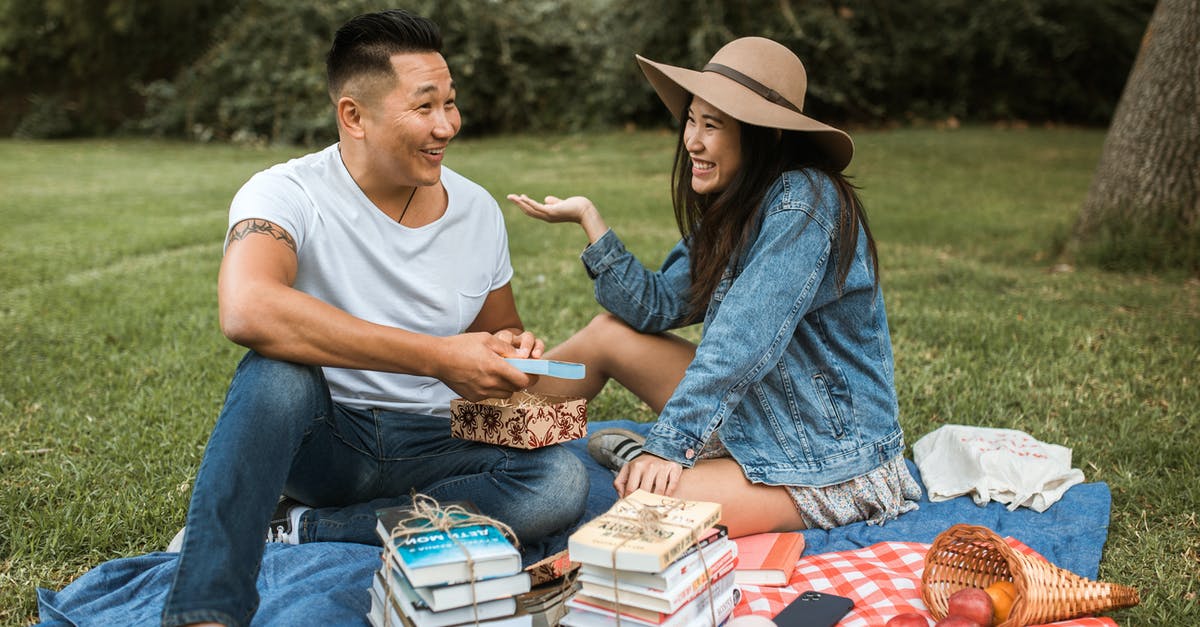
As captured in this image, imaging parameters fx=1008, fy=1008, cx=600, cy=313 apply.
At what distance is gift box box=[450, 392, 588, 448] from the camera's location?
2.84 meters

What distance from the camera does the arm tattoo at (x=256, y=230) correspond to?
2.57 m

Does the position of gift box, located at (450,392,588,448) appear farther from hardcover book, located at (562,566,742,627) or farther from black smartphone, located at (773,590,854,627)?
black smartphone, located at (773,590,854,627)

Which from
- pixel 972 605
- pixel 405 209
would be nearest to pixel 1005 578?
pixel 972 605

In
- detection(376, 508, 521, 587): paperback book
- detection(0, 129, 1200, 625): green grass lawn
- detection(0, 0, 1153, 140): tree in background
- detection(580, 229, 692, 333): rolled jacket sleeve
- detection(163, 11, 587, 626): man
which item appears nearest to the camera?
detection(376, 508, 521, 587): paperback book

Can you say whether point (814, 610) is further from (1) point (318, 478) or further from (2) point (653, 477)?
(1) point (318, 478)

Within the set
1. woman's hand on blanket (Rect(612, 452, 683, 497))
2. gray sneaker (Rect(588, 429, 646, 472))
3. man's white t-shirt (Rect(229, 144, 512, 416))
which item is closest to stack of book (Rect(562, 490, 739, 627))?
woman's hand on blanket (Rect(612, 452, 683, 497))

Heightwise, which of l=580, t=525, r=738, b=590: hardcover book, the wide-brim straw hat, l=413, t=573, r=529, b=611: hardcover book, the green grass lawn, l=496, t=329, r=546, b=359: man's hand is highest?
the wide-brim straw hat

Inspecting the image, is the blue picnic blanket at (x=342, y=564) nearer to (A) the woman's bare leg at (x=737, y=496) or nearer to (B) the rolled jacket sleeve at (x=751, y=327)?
(A) the woman's bare leg at (x=737, y=496)

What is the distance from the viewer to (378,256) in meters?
2.88

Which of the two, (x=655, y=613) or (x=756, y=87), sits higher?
(x=756, y=87)

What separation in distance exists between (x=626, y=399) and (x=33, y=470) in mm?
2409

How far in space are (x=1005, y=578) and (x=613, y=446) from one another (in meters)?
1.47

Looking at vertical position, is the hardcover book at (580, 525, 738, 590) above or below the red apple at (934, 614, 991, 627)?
above

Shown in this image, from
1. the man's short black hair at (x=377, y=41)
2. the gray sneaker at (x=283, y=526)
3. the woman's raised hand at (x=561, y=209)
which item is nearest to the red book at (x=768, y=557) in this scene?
the woman's raised hand at (x=561, y=209)
